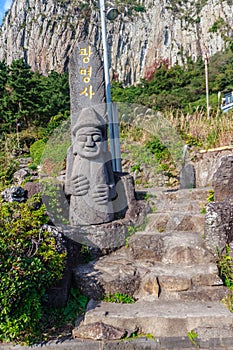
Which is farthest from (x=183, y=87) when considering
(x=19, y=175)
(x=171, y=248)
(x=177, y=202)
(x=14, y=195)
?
(x=171, y=248)

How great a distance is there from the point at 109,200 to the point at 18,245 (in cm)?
164

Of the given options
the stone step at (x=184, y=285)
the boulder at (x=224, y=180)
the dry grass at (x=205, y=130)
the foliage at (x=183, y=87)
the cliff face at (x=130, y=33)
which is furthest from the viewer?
the cliff face at (x=130, y=33)

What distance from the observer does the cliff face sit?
40.6 metres

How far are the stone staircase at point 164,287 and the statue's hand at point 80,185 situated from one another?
0.89 meters

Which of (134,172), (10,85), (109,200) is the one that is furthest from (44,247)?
(10,85)

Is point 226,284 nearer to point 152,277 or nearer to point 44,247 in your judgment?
point 152,277

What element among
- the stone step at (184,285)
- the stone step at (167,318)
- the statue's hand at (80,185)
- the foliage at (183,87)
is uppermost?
the foliage at (183,87)

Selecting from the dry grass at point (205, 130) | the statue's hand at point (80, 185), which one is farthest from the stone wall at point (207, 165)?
the statue's hand at point (80, 185)

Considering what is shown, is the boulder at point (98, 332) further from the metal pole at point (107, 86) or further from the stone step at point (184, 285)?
the metal pole at point (107, 86)

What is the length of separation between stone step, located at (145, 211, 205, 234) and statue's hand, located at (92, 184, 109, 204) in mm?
703

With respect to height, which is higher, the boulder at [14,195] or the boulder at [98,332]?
the boulder at [14,195]

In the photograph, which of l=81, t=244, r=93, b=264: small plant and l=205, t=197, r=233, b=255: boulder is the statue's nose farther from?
l=205, t=197, r=233, b=255: boulder

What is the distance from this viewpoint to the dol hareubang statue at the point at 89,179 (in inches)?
151

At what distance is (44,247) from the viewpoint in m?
2.68
